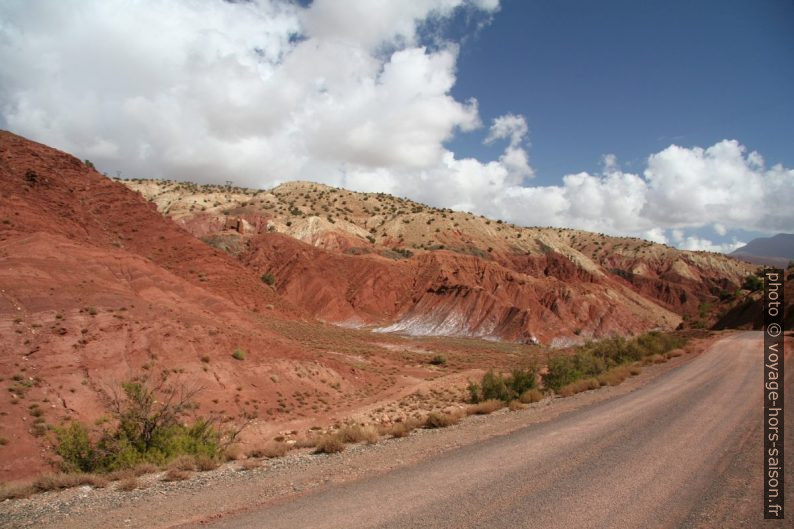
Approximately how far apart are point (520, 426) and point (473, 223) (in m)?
94.8

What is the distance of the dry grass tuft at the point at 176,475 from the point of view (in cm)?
858

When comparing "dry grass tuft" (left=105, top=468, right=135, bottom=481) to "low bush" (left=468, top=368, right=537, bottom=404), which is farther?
"low bush" (left=468, top=368, right=537, bottom=404)

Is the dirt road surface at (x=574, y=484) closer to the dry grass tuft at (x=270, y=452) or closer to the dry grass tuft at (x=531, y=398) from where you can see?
the dry grass tuft at (x=270, y=452)

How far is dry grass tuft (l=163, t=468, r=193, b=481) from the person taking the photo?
8578mm

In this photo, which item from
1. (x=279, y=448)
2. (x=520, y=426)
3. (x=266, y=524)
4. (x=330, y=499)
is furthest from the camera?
(x=520, y=426)

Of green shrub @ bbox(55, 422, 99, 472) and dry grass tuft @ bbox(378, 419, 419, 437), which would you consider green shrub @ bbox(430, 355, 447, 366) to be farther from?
green shrub @ bbox(55, 422, 99, 472)

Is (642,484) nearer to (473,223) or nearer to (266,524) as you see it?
(266,524)

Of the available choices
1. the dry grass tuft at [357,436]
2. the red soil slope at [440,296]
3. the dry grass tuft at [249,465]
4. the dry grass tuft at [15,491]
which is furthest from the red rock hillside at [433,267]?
the dry grass tuft at [15,491]

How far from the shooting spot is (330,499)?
282 inches

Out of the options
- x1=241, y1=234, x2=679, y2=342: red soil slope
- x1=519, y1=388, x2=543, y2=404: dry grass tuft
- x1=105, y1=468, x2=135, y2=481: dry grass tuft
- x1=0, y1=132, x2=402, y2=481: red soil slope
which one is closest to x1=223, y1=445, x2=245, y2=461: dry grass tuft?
x1=105, y1=468, x2=135, y2=481: dry grass tuft

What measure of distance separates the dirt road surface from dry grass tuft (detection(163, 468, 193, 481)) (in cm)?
263

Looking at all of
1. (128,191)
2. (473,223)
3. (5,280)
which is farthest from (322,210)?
(5,280)

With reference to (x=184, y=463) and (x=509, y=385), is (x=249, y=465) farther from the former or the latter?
(x=509, y=385)

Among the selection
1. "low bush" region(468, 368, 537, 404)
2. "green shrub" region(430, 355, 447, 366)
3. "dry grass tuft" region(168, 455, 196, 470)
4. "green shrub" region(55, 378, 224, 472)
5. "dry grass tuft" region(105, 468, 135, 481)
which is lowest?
"green shrub" region(430, 355, 447, 366)
